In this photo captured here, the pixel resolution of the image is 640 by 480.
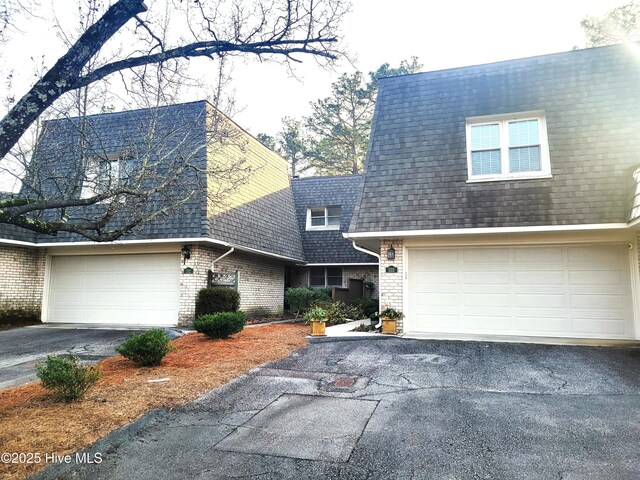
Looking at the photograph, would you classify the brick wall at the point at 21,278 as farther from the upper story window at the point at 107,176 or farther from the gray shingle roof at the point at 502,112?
the gray shingle roof at the point at 502,112

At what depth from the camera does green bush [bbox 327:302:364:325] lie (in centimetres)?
1234

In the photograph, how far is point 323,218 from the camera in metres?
19.1

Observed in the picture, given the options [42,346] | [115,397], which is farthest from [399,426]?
[42,346]

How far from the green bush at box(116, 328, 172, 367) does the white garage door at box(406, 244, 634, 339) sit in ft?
18.8

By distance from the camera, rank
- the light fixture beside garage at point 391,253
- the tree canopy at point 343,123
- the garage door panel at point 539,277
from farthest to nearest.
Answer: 1. the tree canopy at point 343,123
2. the light fixture beside garage at point 391,253
3. the garage door panel at point 539,277

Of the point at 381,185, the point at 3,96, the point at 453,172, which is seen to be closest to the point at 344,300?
the point at 381,185

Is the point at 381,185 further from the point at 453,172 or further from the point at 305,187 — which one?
the point at 305,187

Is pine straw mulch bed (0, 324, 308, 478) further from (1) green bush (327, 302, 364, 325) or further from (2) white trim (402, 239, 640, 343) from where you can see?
(1) green bush (327, 302, 364, 325)

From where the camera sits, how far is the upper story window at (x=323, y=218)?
1872 cm

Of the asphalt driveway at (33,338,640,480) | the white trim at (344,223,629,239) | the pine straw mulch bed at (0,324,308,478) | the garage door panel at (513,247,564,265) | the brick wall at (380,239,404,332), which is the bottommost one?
the asphalt driveway at (33,338,640,480)

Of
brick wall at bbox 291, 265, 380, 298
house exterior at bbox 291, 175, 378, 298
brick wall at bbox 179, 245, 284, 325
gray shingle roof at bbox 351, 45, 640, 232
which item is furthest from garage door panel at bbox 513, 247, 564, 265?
brick wall at bbox 179, 245, 284, 325

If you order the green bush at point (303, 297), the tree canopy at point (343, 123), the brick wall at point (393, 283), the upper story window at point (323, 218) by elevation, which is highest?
the tree canopy at point (343, 123)

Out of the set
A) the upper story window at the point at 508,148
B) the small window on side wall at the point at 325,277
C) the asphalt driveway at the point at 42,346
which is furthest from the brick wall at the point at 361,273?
the asphalt driveway at the point at 42,346

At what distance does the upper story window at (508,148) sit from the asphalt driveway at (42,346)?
367 inches
